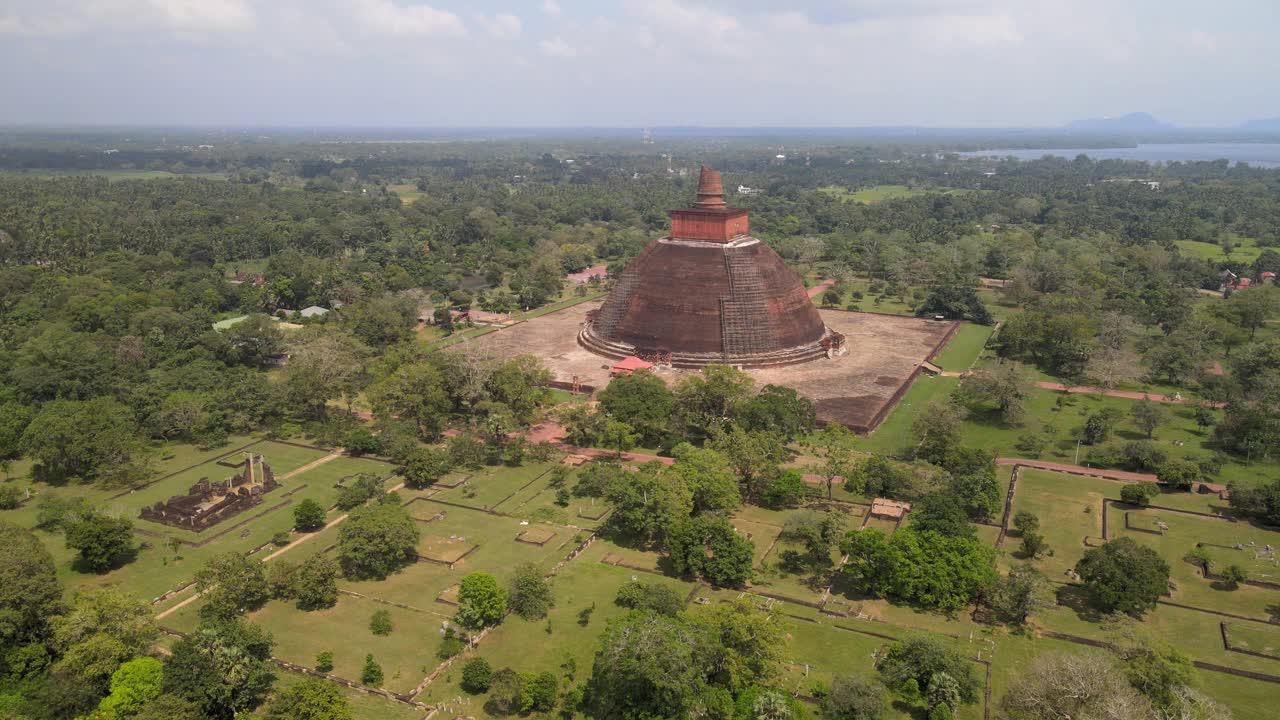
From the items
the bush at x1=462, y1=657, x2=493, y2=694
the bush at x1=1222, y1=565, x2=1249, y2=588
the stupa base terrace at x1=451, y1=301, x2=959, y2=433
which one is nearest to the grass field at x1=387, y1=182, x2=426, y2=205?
the stupa base terrace at x1=451, y1=301, x2=959, y2=433

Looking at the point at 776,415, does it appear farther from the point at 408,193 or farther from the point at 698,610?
the point at 408,193

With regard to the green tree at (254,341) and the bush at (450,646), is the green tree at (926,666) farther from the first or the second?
the green tree at (254,341)

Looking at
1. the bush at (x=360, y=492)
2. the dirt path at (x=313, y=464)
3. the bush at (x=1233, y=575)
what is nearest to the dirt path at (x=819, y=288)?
the dirt path at (x=313, y=464)


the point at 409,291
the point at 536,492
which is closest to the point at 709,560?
the point at 536,492

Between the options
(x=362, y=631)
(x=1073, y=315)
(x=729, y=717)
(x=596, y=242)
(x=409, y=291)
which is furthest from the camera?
(x=596, y=242)

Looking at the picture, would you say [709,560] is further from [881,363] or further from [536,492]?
[881,363]
